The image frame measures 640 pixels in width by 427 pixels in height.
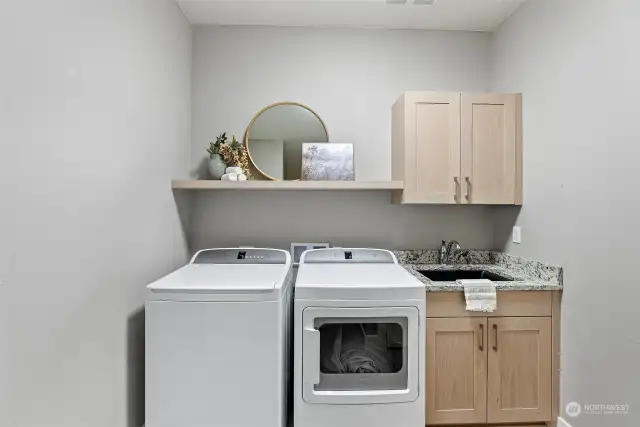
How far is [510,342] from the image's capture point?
6.80 ft

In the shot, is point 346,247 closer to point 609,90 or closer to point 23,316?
point 609,90

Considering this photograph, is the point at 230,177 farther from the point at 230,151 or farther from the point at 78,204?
the point at 78,204

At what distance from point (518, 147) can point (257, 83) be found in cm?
185

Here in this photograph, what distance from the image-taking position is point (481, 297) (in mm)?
2037

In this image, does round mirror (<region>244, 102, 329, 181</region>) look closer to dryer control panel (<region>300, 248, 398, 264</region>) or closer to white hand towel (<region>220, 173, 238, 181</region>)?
white hand towel (<region>220, 173, 238, 181</region>)

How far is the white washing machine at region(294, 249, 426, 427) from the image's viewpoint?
1.81 metres

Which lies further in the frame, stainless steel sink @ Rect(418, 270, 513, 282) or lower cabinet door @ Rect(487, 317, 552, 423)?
stainless steel sink @ Rect(418, 270, 513, 282)

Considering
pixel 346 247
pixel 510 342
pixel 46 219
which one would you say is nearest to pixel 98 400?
pixel 46 219

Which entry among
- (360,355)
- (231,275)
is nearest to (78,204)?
(231,275)

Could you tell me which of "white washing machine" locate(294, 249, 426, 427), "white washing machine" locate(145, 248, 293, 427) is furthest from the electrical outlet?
"white washing machine" locate(145, 248, 293, 427)

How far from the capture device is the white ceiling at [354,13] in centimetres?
240

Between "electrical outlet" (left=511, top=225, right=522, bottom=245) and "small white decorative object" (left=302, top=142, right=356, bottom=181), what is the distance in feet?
3.70

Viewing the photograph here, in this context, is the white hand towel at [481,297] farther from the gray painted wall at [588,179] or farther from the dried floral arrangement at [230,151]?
the dried floral arrangement at [230,151]

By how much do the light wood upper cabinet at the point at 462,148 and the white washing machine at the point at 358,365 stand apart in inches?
32.5
